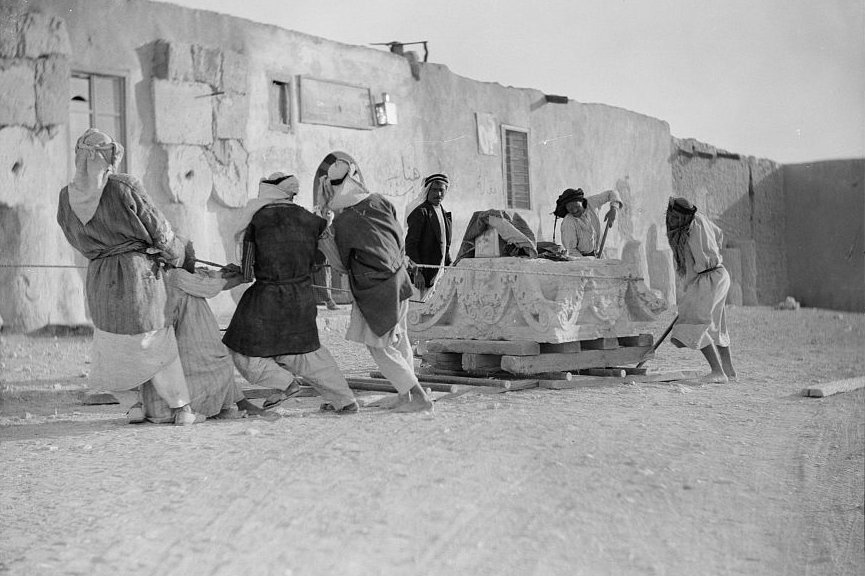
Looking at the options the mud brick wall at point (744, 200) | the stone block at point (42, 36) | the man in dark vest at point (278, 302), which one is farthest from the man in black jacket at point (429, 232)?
the mud brick wall at point (744, 200)

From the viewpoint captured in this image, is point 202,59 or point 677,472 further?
point 202,59

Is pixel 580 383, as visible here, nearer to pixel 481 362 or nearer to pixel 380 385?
pixel 481 362

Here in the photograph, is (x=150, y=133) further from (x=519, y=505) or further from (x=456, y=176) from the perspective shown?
(x=519, y=505)

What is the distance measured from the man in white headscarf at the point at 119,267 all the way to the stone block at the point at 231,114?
6759 millimetres

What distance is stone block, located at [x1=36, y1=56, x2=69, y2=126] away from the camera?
10.7 metres

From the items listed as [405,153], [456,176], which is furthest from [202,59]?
[456,176]

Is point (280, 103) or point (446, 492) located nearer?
point (446, 492)

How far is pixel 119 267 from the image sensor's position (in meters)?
5.62

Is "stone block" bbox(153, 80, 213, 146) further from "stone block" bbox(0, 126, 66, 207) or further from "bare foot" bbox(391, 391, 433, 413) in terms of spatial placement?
"bare foot" bbox(391, 391, 433, 413)

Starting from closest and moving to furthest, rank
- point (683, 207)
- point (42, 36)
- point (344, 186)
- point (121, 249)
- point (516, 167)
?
point (121, 249) → point (344, 186) → point (683, 207) → point (42, 36) → point (516, 167)

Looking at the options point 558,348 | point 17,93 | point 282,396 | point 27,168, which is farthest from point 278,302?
point 17,93

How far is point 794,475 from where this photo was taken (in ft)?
15.4

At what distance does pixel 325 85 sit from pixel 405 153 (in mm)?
1818

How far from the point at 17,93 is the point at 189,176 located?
225cm
